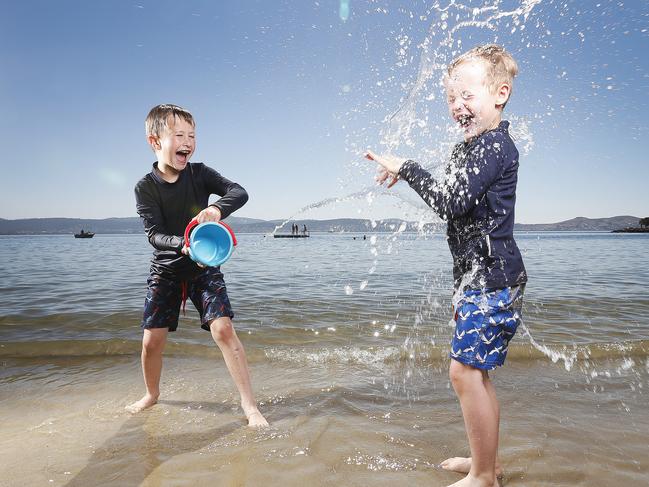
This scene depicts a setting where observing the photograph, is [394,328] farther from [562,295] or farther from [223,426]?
[562,295]

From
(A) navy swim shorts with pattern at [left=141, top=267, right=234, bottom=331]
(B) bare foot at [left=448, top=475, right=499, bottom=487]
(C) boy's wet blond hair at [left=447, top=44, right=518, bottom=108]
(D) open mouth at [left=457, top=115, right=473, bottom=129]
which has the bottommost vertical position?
(B) bare foot at [left=448, top=475, right=499, bottom=487]

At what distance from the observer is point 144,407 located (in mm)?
3281

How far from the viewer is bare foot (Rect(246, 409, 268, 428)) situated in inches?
115

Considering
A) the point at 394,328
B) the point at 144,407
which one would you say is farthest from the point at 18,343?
the point at 394,328

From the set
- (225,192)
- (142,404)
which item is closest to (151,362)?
(142,404)

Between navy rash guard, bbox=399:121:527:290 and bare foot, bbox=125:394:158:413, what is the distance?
2682 mm

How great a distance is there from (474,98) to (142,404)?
3.28 meters

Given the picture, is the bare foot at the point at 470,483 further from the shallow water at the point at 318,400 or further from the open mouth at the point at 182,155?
the open mouth at the point at 182,155

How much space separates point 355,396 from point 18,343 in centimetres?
463

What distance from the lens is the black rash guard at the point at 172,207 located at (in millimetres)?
3074

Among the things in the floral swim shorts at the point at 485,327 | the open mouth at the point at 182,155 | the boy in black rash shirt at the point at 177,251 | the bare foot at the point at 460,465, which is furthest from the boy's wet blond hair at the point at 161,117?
the bare foot at the point at 460,465

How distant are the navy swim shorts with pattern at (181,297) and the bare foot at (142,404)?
636mm

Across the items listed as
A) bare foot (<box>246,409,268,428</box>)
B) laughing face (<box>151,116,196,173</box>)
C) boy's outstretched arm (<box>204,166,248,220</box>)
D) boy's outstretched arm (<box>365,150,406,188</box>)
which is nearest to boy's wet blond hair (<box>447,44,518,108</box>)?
boy's outstretched arm (<box>365,150,406,188</box>)

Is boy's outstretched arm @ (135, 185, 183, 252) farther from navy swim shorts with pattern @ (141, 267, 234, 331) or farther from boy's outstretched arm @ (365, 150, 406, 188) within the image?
boy's outstretched arm @ (365, 150, 406, 188)
